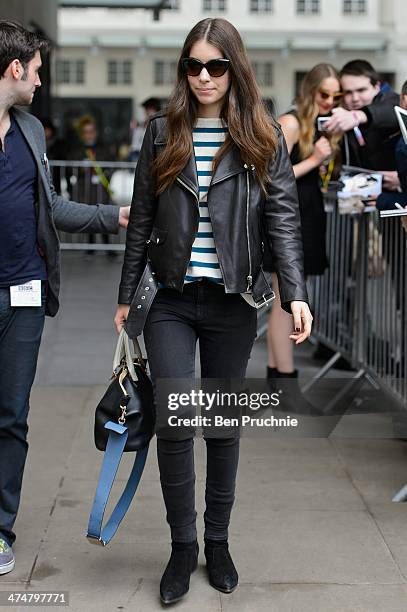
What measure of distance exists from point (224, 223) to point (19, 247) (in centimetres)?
80

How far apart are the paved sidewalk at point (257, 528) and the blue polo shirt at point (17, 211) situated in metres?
1.16

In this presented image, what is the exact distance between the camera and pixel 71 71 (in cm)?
5203

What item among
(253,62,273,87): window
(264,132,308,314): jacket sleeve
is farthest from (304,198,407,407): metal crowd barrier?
(253,62,273,87): window

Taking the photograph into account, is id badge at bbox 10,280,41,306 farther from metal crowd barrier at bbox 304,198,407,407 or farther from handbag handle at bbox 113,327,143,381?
metal crowd barrier at bbox 304,198,407,407

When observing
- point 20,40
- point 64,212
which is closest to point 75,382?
point 64,212

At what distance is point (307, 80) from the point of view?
257 inches

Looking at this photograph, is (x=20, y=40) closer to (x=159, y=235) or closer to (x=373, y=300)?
(x=159, y=235)

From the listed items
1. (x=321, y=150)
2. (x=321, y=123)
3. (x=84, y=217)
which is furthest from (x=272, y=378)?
(x=84, y=217)

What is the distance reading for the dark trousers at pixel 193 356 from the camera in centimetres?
391

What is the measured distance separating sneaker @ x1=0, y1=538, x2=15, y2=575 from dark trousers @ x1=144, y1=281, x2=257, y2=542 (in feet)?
2.18

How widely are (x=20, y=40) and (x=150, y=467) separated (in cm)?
238

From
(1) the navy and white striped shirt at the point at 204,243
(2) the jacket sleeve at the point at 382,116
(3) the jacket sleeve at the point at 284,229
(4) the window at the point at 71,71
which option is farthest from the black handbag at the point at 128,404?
(4) the window at the point at 71,71

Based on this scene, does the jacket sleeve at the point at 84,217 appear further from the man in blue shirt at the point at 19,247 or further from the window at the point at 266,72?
the window at the point at 266,72

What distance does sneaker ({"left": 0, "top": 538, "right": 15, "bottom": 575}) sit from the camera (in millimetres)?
4164
